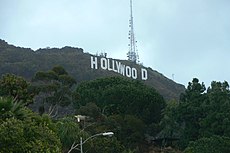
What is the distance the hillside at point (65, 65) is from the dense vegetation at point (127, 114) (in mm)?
24715

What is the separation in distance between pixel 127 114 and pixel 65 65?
46.9 metres

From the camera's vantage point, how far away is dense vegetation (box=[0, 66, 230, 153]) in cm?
4541

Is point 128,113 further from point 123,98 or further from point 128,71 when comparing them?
point 128,71

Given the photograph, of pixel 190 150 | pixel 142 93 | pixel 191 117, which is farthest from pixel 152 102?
pixel 190 150

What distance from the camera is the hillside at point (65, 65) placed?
99812mm

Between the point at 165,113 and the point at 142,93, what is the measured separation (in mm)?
3757

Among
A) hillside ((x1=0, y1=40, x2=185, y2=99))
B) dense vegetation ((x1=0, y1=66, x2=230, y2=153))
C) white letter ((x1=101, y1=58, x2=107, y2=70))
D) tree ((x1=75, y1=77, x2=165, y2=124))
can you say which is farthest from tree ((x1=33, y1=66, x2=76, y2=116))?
hillside ((x1=0, y1=40, x2=185, y2=99))

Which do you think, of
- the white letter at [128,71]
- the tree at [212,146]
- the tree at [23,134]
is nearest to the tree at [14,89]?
the tree at [23,134]

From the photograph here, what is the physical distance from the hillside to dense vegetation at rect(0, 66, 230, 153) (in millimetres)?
24715

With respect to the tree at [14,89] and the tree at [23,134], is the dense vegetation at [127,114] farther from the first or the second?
the tree at [23,134]

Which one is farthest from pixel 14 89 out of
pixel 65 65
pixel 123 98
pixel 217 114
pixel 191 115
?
pixel 65 65

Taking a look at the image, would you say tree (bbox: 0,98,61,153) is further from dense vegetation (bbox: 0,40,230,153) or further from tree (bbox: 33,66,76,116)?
tree (bbox: 33,66,76,116)

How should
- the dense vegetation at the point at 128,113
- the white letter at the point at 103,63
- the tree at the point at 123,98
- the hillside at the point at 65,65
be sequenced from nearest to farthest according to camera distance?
the dense vegetation at the point at 128,113 → the tree at the point at 123,98 → the white letter at the point at 103,63 → the hillside at the point at 65,65

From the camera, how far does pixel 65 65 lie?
108500 mm
